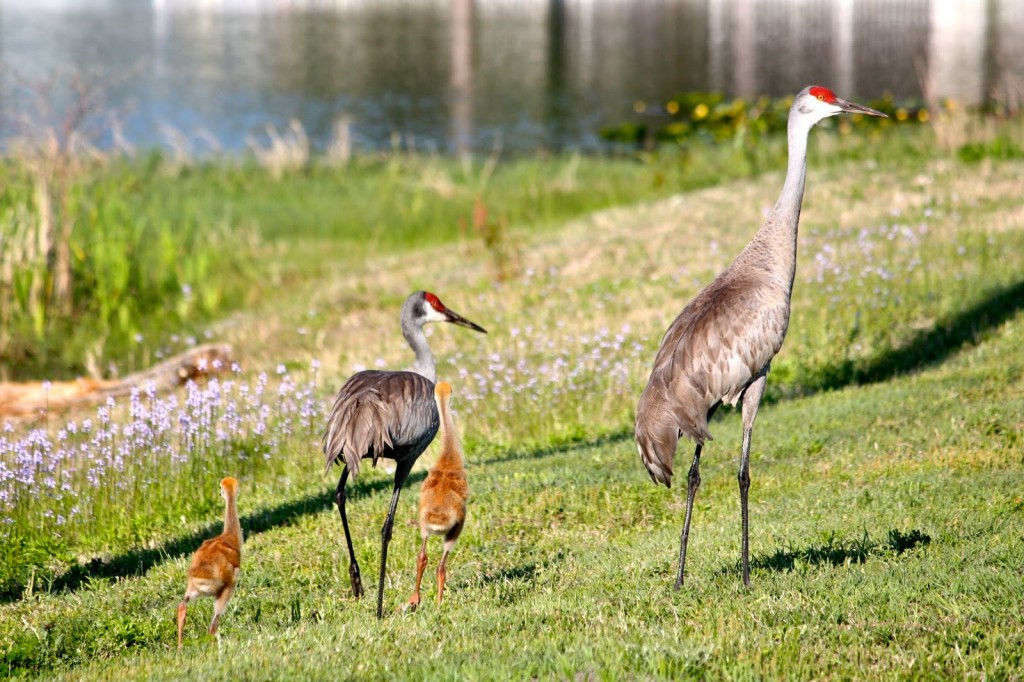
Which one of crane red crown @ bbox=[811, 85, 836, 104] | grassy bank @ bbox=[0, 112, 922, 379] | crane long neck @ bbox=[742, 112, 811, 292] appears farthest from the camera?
grassy bank @ bbox=[0, 112, 922, 379]

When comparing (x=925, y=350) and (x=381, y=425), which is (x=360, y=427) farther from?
(x=925, y=350)

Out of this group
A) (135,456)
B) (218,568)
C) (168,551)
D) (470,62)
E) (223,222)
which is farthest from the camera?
(470,62)

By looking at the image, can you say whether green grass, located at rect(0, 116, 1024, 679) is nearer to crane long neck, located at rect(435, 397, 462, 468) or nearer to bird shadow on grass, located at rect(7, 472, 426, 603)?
bird shadow on grass, located at rect(7, 472, 426, 603)

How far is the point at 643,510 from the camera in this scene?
8562 mm

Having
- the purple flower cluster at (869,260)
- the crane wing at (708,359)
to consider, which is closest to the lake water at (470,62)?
the purple flower cluster at (869,260)

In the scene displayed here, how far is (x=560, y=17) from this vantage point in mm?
85000

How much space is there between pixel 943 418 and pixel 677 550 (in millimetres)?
3458

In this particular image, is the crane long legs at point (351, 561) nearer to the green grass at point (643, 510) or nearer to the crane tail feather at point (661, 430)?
the green grass at point (643, 510)

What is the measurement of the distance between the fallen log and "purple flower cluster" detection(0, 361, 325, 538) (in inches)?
93.7

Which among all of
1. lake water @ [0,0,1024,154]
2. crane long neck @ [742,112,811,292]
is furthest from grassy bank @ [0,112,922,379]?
crane long neck @ [742,112,811,292]

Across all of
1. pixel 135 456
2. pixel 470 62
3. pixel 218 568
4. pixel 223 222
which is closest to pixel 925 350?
pixel 135 456

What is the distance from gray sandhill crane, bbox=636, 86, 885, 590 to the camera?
6.82 metres

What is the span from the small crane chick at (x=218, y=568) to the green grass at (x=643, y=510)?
0.84 ft

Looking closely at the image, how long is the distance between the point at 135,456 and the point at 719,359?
5.01 m
